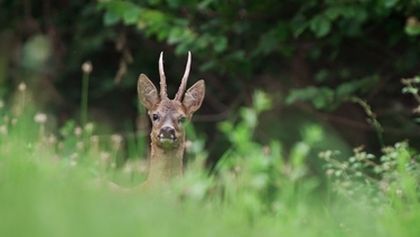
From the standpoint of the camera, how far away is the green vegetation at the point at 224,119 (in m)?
4.52

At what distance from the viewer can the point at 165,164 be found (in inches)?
285

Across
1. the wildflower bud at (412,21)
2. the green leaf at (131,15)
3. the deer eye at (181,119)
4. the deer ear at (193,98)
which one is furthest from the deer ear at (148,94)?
the wildflower bud at (412,21)

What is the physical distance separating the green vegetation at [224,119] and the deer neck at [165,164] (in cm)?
11

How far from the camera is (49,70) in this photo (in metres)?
12.4

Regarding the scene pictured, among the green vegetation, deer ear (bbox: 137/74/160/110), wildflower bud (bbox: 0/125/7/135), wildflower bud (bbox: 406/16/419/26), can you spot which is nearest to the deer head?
deer ear (bbox: 137/74/160/110)

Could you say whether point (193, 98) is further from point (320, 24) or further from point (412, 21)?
point (412, 21)

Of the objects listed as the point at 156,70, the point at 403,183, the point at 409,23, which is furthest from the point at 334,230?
the point at 156,70

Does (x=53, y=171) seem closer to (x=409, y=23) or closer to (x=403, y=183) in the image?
(x=403, y=183)

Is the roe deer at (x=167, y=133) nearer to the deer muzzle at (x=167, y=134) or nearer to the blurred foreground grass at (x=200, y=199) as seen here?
the deer muzzle at (x=167, y=134)

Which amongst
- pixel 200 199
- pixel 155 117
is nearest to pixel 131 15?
pixel 155 117

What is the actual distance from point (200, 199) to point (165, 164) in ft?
6.62

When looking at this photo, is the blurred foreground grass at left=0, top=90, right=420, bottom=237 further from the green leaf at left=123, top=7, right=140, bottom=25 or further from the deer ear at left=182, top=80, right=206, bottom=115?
the green leaf at left=123, top=7, right=140, bottom=25

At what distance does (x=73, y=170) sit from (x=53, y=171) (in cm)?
20

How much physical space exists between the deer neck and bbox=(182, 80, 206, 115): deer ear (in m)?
0.40
